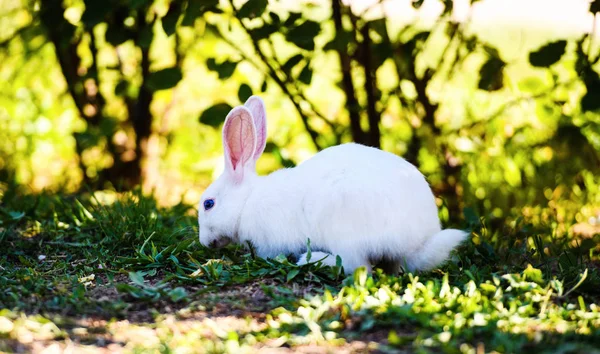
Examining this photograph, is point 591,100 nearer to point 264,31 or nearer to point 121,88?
point 264,31

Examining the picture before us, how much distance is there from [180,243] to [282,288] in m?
0.70

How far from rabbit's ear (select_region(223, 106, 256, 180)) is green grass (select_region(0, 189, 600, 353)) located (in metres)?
0.40

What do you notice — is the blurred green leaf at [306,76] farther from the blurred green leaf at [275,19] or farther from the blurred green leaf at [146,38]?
the blurred green leaf at [146,38]

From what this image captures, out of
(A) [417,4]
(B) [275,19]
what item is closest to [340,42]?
(B) [275,19]

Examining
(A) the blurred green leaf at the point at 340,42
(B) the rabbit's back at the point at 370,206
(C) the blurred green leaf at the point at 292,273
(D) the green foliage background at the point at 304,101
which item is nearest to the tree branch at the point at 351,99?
(D) the green foliage background at the point at 304,101

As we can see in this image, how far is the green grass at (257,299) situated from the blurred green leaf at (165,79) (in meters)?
0.76

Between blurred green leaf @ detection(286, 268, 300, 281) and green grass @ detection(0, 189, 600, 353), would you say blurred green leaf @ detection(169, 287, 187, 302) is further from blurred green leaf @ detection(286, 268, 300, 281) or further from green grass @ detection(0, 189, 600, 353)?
blurred green leaf @ detection(286, 268, 300, 281)

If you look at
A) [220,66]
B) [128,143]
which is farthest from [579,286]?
[128,143]

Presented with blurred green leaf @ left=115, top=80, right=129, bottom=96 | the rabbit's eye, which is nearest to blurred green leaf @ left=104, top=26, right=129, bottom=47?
blurred green leaf @ left=115, top=80, right=129, bottom=96

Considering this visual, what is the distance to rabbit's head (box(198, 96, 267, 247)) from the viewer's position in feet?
11.8

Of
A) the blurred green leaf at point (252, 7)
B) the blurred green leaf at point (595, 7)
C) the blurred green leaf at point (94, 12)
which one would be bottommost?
the blurred green leaf at point (595, 7)

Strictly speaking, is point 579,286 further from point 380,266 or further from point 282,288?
point 282,288

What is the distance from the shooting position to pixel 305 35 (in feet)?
12.8

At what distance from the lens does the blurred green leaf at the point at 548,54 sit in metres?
3.82
